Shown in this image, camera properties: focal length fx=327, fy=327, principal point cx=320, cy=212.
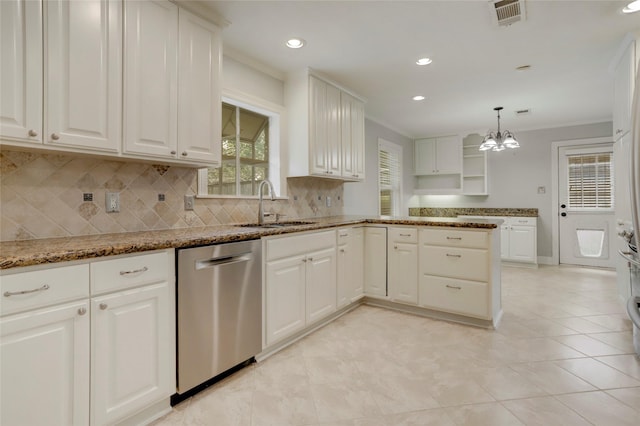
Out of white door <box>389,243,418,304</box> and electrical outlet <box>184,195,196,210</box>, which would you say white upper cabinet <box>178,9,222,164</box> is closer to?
electrical outlet <box>184,195,196,210</box>

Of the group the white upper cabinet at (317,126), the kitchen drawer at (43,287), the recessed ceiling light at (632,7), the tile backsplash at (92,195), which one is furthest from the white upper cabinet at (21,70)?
the recessed ceiling light at (632,7)

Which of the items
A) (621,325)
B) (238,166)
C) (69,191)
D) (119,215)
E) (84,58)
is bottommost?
(621,325)

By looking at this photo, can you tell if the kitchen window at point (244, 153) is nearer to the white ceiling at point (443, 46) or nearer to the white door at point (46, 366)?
the white ceiling at point (443, 46)

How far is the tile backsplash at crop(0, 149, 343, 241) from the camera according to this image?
1698 mm

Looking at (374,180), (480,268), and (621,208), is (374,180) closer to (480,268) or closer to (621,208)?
(480,268)

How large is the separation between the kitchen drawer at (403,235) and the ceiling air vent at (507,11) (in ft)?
5.89

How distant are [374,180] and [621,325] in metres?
3.22

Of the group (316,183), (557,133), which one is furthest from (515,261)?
(316,183)

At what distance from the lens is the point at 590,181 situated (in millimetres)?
5391

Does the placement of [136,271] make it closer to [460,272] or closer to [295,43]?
[295,43]

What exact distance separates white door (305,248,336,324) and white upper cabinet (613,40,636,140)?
2717 millimetres

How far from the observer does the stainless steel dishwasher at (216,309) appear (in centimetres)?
175

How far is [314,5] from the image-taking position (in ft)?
7.30

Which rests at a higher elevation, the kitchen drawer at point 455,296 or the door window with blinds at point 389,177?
the door window with blinds at point 389,177
